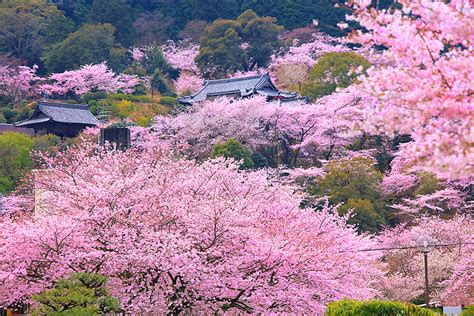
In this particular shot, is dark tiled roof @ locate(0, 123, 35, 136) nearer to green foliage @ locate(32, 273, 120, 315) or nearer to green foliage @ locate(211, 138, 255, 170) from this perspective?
green foliage @ locate(211, 138, 255, 170)

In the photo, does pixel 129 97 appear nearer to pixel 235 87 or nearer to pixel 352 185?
pixel 235 87

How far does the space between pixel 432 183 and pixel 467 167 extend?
993 inches

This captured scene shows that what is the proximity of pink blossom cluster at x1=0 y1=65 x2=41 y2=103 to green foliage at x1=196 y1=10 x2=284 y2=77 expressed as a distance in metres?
9.17

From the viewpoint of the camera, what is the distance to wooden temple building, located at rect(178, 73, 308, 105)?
1638 inches

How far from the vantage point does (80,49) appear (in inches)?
1933

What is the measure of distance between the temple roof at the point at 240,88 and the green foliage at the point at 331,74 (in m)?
1.05

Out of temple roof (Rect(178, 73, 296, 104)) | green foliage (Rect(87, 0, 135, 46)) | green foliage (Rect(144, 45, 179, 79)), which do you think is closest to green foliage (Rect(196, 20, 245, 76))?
green foliage (Rect(144, 45, 179, 79))

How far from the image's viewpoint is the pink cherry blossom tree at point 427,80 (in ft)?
17.9

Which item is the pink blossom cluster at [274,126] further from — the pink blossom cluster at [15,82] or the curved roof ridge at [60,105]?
the pink blossom cluster at [15,82]

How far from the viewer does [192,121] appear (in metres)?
35.6

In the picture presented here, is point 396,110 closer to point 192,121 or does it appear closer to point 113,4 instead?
point 192,121

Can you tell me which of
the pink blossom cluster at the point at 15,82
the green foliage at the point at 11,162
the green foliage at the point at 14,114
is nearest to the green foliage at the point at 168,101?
the green foliage at the point at 14,114

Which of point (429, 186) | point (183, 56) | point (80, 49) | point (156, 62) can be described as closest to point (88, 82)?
point (80, 49)

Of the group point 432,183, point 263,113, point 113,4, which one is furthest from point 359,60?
point 113,4
